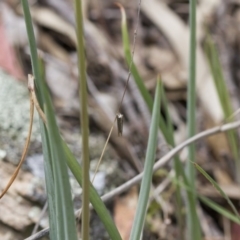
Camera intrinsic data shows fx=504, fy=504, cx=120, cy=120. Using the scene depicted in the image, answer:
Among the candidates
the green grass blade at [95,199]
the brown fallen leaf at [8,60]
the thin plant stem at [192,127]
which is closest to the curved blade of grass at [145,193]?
the green grass blade at [95,199]

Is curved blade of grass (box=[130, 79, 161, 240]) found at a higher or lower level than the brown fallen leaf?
lower

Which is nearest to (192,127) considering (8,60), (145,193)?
(145,193)

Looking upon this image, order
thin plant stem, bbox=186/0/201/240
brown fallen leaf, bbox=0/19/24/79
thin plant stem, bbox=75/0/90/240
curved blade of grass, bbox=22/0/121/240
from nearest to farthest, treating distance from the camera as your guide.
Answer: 1. thin plant stem, bbox=75/0/90/240
2. curved blade of grass, bbox=22/0/121/240
3. thin plant stem, bbox=186/0/201/240
4. brown fallen leaf, bbox=0/19/24/79

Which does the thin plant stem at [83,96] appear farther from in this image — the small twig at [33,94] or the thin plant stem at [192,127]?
the thin plant stem at [192,127]

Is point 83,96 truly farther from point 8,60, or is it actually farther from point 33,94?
point 8,60

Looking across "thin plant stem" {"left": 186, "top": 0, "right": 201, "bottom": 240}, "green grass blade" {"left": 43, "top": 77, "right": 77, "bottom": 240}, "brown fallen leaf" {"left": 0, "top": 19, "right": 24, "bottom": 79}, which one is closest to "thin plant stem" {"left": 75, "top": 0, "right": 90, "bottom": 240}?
"green grass blade" {"left": 43, "top": 77, "right": 77, "bottom": 240}

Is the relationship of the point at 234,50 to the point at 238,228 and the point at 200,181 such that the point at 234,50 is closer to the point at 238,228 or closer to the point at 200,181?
the point at 200,181

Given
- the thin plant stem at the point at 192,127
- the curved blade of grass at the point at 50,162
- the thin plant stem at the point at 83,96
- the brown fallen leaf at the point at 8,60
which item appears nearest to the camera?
the thin plant stem at the point at 83,96

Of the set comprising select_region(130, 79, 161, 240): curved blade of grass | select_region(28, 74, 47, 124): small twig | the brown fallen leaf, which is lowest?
select_region(130, 79, 161, 240): curved blade of grass

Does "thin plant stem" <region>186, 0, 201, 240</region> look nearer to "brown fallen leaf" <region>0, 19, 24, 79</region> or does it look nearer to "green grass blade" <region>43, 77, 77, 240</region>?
"green grass blade" <region>43, 77, 77, 240</region>

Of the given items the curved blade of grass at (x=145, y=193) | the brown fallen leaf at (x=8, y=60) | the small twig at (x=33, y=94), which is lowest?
the curved blade of grass at (x=145, y=193)

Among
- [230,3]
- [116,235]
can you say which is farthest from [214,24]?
[116,235]
